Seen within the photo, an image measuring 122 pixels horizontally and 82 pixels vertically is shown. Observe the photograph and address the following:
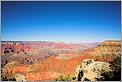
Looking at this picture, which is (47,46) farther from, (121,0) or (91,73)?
(121,0)

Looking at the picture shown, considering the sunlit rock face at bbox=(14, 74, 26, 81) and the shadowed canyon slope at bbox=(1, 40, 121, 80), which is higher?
the shadowed canyon slope at bbox=(1, 40, 121, 80)

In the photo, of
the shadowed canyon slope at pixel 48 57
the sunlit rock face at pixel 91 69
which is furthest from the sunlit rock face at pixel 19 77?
the sunlit rock face at pixel 91 69

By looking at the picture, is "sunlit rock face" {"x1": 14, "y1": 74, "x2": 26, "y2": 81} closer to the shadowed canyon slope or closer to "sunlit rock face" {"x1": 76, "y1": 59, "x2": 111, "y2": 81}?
the shadowed canyon slope

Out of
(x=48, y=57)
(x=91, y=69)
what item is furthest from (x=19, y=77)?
(x=91, y=69)

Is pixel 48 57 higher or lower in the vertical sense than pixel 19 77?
higher

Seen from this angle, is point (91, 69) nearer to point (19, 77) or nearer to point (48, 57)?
point (48, 57)

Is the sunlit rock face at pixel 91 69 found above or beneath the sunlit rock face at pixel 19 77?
above

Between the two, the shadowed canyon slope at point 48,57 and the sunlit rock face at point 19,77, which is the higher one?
the shadowed canyon slope at point 48,57

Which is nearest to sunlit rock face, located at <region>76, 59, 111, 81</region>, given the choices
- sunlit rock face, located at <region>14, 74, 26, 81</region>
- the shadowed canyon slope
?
the shadowed canyon slope

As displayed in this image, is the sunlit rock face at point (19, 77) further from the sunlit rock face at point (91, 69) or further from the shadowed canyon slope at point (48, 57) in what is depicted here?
the sunlit rock face at point (91, 69)

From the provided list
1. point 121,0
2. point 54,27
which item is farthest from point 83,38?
point 121,0
